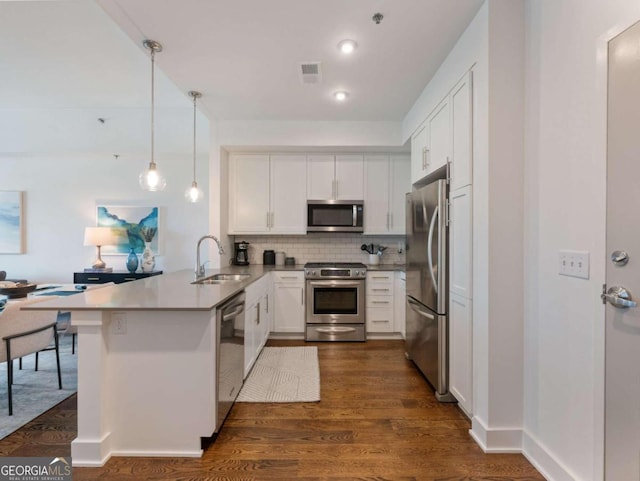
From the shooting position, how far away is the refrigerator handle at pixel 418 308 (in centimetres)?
248

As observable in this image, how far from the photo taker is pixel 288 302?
12.3 ft

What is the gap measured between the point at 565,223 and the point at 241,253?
12.0 feet

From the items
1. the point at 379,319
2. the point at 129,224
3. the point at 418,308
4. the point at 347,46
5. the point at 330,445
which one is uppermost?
the point at 347,46

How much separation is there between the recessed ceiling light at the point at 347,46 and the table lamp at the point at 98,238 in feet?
14.7

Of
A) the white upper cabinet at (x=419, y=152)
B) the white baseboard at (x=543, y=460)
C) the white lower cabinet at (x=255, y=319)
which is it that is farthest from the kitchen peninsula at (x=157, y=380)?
the white upper cabinet at (x=419, y=152)

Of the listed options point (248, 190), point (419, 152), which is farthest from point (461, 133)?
point (248, 190)

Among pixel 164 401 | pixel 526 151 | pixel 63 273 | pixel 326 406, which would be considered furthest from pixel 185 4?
pixel 63 273

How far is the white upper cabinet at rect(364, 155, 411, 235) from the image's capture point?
4.06 metres

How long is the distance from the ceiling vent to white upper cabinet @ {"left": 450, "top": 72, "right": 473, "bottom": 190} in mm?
1123

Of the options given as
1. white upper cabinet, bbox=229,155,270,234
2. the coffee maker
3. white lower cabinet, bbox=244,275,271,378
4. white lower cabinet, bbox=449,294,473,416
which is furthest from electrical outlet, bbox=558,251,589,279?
the coffee maker

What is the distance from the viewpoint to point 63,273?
4.93m

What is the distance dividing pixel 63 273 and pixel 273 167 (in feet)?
13.3

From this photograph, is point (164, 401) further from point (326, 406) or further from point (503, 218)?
point (503, 218)

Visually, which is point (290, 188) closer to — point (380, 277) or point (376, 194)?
point (376, 194)
